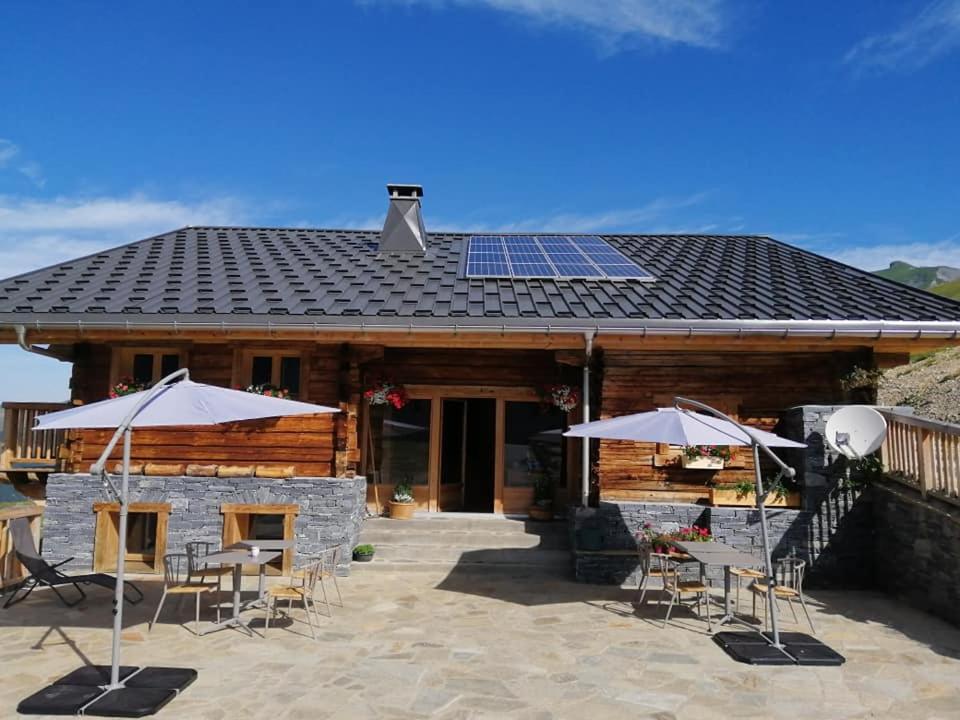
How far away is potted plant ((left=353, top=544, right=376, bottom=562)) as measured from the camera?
29.3 ft

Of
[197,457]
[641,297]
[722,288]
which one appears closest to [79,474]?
[197,457]

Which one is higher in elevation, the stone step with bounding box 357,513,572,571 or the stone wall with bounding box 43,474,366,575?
the stone wall with bounding box 43,474,366,575

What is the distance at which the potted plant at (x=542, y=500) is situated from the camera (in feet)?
33.6

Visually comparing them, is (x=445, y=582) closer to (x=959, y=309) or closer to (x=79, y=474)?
(x=79, y=474)

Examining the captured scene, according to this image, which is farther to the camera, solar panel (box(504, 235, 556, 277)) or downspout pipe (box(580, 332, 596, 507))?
solar panel (box(504, 235, 556, 277))

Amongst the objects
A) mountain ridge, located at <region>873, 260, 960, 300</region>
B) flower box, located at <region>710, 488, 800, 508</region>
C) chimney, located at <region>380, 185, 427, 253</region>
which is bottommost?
flower box, located at <region>710, 488, 800, 508</region>

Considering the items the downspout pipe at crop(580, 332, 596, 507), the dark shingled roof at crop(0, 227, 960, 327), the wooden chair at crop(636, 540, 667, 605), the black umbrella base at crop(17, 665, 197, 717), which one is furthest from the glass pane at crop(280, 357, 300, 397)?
the wooden chair at crop(636, 540, 667, 605)

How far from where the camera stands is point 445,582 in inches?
328

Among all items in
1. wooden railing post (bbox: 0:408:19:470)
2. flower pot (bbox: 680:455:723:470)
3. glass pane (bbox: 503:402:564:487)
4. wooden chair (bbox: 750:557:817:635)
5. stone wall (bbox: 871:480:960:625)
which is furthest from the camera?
glass pane (bbox: 503:402:564:487)

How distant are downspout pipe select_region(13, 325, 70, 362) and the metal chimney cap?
6.32m

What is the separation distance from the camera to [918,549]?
24.2 feet

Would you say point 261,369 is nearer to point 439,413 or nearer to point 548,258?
point 439,413

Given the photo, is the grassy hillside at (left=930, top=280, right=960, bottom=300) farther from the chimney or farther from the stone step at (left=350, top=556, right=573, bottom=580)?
the stone step at (left=350, top=556, right=573, bottom=580)

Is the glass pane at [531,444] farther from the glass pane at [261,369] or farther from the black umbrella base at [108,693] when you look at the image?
the black umbrella base at [108,693]
